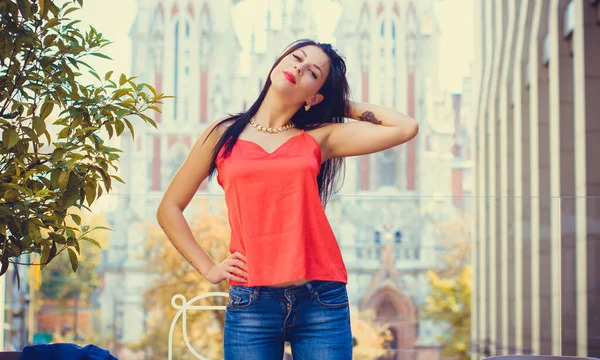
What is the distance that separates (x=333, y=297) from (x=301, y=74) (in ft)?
1.56

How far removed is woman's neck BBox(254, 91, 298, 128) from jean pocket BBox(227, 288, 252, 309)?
377 mm

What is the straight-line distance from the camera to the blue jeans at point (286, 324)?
1.68 m

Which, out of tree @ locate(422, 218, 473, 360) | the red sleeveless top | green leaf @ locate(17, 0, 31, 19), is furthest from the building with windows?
the red sleeveless top

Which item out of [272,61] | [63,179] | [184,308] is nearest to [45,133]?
[63,179]

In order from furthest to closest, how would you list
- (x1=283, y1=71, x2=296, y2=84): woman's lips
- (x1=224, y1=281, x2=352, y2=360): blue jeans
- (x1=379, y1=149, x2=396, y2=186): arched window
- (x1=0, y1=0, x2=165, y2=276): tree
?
(x1=379, y1=149, x2=396, y2=186): arched window → (x1=0, y1=0, x2=165, y2=276): tree → (x1=283, y1=71, x2=296, y2=84): woman's lips → (x1=224, y1=281, x2=352, y2=360): blue jeans

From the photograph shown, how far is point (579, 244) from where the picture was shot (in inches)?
155

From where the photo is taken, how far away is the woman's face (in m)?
1.82

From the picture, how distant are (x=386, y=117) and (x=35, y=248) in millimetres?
885

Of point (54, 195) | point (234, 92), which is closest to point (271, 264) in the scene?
point (54, 195)

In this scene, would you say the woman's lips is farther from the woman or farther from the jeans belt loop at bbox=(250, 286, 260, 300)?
the jeans belt loop at bbox=(250, 286, 260, 300)

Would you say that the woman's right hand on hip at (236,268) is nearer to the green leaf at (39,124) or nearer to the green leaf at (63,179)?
the green leaf at (63,179)

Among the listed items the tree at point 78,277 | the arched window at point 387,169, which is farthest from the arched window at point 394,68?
the tree at point 78,277

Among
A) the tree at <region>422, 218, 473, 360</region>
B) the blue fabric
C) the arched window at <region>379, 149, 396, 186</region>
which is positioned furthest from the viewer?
the arched window at <region>379, 149, 396, 186</region>

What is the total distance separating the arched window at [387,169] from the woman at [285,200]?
1569 inches
